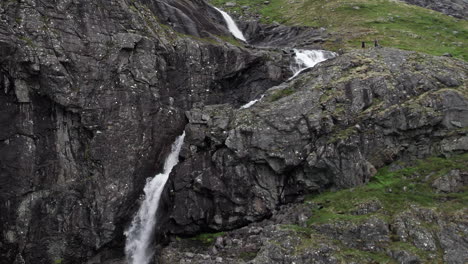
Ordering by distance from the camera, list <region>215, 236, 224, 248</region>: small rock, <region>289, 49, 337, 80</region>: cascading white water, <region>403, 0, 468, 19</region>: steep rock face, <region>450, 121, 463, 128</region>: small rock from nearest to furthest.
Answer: <region>215, 236, 224, 248</region>: small rock → <region>450, 121, 463, 128</region>: small rock → <region>289, 49, 337, 80</region>: cascading white water → <region>403, 0, 468, 19</region>: steep rock face

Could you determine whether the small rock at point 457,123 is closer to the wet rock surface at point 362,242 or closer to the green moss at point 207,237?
the wet rock surface at point 362,242

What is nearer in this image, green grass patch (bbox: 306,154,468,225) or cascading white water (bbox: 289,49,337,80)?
green grass patch (bbox: 306,154,468,225)

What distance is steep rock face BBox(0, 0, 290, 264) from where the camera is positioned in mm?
29969

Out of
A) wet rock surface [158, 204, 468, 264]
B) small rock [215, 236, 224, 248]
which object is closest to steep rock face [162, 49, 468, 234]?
small rock [215, 236, 224, 248]

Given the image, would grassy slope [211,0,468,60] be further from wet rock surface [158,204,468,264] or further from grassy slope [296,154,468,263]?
wet rock surface [158,204,468,264]

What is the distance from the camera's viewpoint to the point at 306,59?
47156 mm

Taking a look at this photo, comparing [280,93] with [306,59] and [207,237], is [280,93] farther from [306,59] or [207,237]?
[207,237]

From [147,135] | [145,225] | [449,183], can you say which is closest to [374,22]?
[449,183]

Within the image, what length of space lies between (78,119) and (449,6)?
9792 cm

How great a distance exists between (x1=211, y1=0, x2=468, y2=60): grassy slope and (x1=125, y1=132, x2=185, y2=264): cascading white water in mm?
37737

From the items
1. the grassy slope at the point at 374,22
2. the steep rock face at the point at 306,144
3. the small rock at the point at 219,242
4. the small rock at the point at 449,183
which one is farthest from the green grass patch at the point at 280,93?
the grassy slope at the point at 374,22

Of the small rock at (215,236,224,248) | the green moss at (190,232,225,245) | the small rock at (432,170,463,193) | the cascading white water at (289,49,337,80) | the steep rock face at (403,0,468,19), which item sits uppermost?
the cascading white water at (289,49,337,80)

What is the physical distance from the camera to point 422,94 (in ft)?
111

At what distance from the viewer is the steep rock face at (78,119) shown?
30.0 meters
